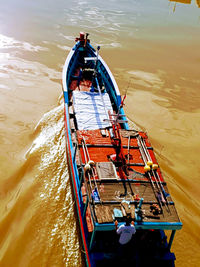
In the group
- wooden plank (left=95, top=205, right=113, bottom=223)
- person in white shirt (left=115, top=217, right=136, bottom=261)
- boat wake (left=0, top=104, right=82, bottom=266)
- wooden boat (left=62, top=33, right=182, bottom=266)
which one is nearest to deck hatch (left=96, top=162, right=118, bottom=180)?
wooden boat (left=62, top=33, right=182, bottom=266)

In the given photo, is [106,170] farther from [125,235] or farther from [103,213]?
[125,235]

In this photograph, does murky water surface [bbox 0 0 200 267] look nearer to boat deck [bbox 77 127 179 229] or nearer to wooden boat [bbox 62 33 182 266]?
wooden boat [bbox 62 33 182 266]

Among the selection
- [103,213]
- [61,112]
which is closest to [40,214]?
[103,213]

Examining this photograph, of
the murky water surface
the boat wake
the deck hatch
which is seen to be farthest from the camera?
the murky water surface

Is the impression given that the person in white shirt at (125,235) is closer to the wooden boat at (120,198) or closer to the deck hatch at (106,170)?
the wooden boat at (120,198)

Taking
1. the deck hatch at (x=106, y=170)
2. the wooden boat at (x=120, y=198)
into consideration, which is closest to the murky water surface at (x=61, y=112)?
the wooden boat at (x=120, y=198)

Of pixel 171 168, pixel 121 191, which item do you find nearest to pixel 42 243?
pixel 121 191
